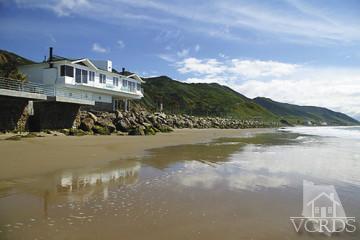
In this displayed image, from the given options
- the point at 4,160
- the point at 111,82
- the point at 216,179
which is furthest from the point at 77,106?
the point at 216,179

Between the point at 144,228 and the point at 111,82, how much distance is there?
38934 millimetres

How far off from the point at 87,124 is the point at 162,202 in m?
23.0

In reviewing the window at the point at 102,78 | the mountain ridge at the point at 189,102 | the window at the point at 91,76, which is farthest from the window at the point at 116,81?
the mountain ridge at the point at 189,102

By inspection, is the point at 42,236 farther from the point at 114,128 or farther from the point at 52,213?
the point at 114,128

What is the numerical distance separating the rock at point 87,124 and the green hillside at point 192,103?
57.1 m

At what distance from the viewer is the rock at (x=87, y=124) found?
28422 mm

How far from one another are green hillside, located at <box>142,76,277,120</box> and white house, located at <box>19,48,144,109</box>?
4197cm

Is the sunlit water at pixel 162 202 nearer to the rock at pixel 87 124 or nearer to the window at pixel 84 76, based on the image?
the rock at pixel 87 124

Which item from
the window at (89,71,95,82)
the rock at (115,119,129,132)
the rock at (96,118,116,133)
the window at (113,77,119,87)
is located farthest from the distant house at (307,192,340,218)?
the window at (113,77,119,87)

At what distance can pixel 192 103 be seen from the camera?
127 metres

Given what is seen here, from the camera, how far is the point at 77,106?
29781 millimetres

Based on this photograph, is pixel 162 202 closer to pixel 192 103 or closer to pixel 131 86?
pixel 131 86

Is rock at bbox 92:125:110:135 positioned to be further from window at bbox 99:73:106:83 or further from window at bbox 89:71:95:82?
window at bbox 99:73:106:83

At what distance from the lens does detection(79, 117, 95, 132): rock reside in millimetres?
28422
